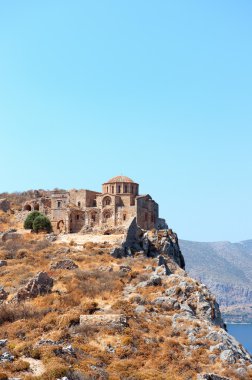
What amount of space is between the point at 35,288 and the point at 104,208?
2842 cm

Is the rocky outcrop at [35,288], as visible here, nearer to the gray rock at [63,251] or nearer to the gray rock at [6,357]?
the gray rock at [6,357]

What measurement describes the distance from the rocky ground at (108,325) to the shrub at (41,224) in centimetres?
1454

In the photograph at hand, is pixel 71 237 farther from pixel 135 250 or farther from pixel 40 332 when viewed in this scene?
pixel 40 332

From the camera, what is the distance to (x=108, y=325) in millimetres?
29703

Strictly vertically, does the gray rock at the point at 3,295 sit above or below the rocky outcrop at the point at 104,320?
above

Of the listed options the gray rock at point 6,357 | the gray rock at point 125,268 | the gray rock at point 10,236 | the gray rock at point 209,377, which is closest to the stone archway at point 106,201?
the gray rock at point 10,236

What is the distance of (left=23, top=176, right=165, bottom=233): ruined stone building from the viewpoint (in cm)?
6250

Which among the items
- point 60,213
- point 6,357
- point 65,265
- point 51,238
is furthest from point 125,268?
Answer: point 60,213

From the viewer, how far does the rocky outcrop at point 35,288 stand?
114ft

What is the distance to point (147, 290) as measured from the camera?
37.9 meters

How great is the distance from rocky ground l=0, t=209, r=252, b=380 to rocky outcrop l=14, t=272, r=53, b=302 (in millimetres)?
62

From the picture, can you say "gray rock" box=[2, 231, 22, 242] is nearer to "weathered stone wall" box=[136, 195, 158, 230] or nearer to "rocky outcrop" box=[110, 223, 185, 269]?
"rocky outcrop" box=[110, 223, 185, 269]

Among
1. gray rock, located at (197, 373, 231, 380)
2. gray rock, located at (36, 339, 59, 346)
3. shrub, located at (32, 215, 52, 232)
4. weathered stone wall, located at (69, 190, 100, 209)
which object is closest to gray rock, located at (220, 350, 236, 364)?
gray rock, located at (197, 373, 231, 380)

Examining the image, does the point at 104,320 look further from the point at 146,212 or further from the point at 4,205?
the point at 4,205
